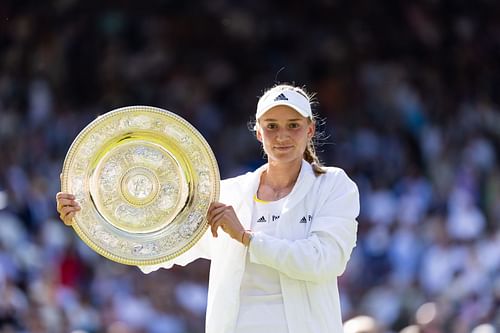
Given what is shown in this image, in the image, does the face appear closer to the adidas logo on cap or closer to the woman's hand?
the adidas logo on cap

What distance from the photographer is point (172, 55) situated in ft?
44.7

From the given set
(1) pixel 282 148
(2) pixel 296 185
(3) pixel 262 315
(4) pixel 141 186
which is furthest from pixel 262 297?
(4) pixel 141 186

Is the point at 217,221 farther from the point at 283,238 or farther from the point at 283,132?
the point at 283,132

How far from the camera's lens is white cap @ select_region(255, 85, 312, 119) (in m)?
5.25

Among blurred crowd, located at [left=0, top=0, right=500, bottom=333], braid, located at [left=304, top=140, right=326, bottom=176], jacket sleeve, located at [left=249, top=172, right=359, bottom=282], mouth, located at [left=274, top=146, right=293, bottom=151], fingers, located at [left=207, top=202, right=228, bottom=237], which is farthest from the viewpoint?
blurred crowd, located at [left=0, top=0, right=500, bottom=333]

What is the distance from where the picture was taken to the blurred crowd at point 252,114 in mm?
9812

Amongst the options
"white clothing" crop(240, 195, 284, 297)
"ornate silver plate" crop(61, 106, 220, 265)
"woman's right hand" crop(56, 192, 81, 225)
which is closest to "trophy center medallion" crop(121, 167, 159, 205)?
"ornate silver plate" crop(61, 106, 220, 265)

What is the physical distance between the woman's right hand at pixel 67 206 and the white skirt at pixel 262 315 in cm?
71

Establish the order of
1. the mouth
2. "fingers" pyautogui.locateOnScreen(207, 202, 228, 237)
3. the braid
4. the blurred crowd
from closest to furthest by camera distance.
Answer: "fingers" pyautogui.locateOnScreen(207, 202, 228, 237) < the mouth < the braid < the blurred crowd

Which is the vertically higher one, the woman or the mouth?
the mouth

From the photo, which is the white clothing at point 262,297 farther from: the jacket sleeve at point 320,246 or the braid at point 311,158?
the braid at point 311,158

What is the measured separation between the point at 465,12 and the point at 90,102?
12.2ft

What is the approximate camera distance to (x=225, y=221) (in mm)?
5164

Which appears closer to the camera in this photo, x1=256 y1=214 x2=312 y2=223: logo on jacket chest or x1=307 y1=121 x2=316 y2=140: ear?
x1=256 y1=214 x2=312 y2=223: logo on jacket chest
